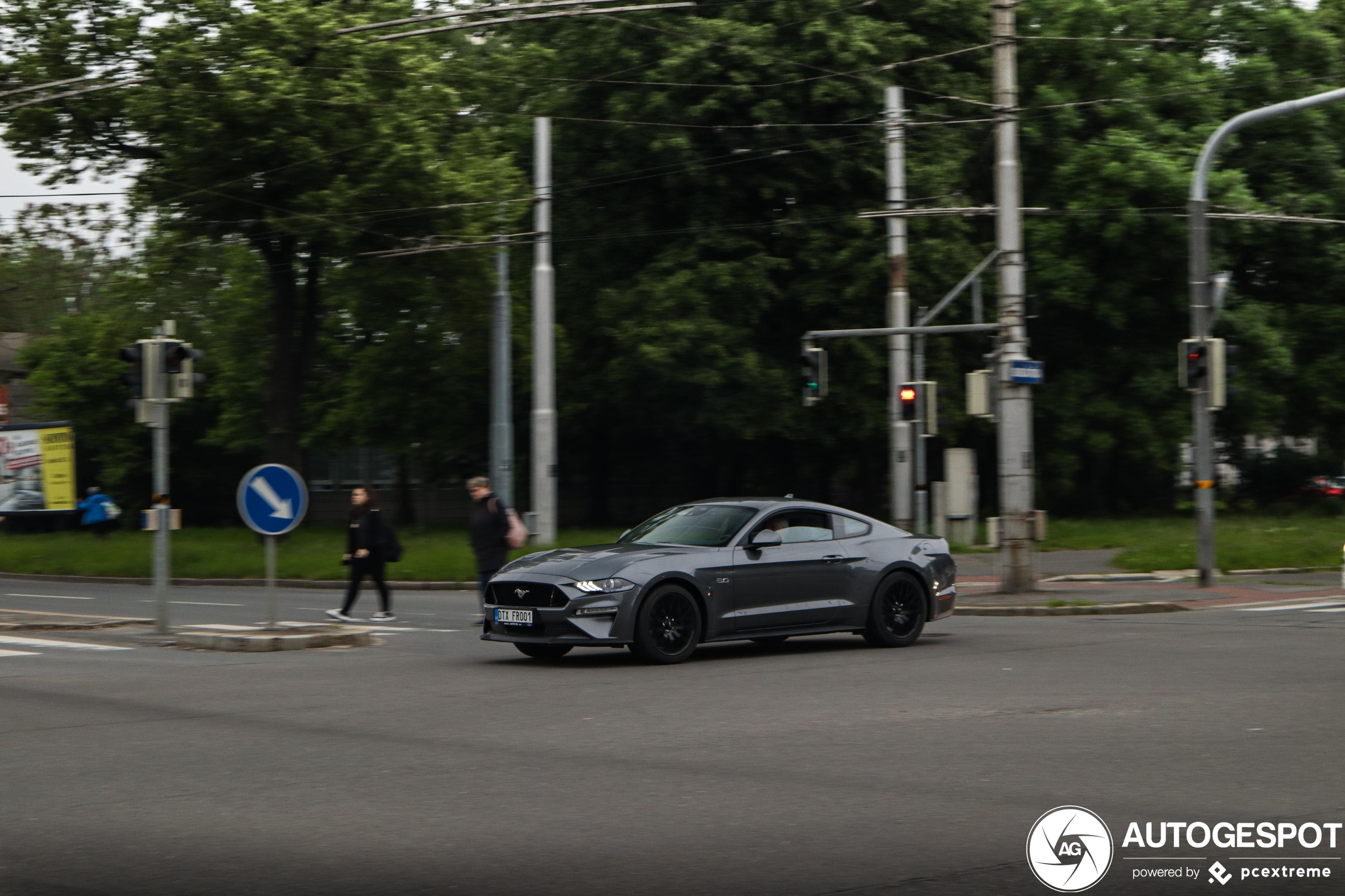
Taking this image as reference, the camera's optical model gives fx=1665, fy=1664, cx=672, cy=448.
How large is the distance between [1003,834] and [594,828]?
5.35 ft

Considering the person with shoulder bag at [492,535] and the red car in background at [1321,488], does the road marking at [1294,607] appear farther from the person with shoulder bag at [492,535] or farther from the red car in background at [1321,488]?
the red car in background at [1321,488]

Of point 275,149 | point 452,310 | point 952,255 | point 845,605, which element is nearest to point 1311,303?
point 952,255

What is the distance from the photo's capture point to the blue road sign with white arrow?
1616 cm

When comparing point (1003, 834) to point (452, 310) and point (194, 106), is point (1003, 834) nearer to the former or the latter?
point (194, 106)

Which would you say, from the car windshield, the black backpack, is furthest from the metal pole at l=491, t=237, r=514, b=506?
the car windshield

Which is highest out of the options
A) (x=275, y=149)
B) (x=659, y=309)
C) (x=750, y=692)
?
(x=275, y=149)

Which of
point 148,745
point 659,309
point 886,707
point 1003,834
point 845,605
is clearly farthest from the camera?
point 659,309

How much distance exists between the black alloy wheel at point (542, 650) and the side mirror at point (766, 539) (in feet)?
5.86

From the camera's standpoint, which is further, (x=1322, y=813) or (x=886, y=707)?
(x=886, y=707)

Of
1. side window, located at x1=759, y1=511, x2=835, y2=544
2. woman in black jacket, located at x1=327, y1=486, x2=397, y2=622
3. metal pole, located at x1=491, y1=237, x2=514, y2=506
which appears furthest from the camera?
metal pole, located at x1=491, y1=237, x2=514, y2=506

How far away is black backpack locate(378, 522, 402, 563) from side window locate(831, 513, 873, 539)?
21.0 ft

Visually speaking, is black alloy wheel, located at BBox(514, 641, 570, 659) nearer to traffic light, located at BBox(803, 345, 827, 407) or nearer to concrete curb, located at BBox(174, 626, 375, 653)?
concrete curb, located at BBox(174, 626, 375, 653)

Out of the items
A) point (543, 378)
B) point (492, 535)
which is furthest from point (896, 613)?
point (543, 378)

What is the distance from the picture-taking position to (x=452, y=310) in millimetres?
38281
